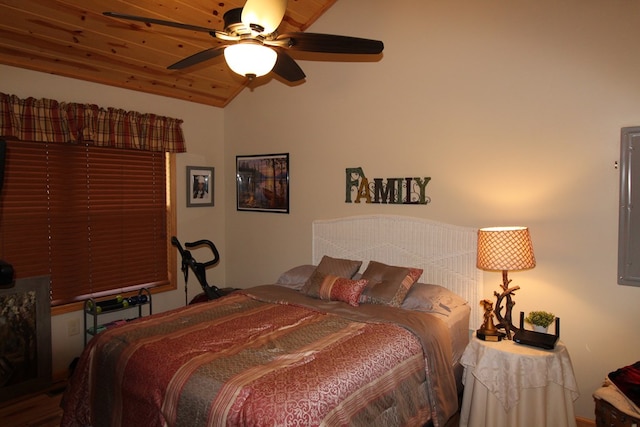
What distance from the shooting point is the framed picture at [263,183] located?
4180 mm

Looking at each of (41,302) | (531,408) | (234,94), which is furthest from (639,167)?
(41,302)

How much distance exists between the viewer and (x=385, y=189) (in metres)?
3.48

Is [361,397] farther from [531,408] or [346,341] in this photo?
[531,408]

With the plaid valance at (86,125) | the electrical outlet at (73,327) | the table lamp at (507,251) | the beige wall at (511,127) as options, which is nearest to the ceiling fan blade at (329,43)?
the beige wall at (511,127)

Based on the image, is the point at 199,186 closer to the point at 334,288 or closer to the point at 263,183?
the point at 263,183

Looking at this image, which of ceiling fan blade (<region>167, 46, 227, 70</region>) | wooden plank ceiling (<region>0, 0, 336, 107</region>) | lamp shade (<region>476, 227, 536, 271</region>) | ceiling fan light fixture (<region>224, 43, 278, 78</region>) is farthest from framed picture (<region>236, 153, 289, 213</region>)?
lamp shade (<region>476, 227, 536, 271</region>)

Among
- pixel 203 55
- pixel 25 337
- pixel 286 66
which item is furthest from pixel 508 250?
pixel 25 337

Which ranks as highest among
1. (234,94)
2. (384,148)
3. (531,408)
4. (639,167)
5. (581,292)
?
(234,94)

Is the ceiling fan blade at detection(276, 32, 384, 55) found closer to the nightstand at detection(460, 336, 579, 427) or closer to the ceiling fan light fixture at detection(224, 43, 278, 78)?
the ceiling fan light fixture at detection(224, 43, 278, 78)

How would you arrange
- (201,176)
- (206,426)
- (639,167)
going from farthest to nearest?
1. (201,176)
2. (639,167)
3. (206,426)

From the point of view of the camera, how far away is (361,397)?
1917mm

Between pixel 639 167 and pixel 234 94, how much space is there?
3.68 meters

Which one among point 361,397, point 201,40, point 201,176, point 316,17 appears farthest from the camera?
point 201,176

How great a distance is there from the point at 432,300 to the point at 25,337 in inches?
121
